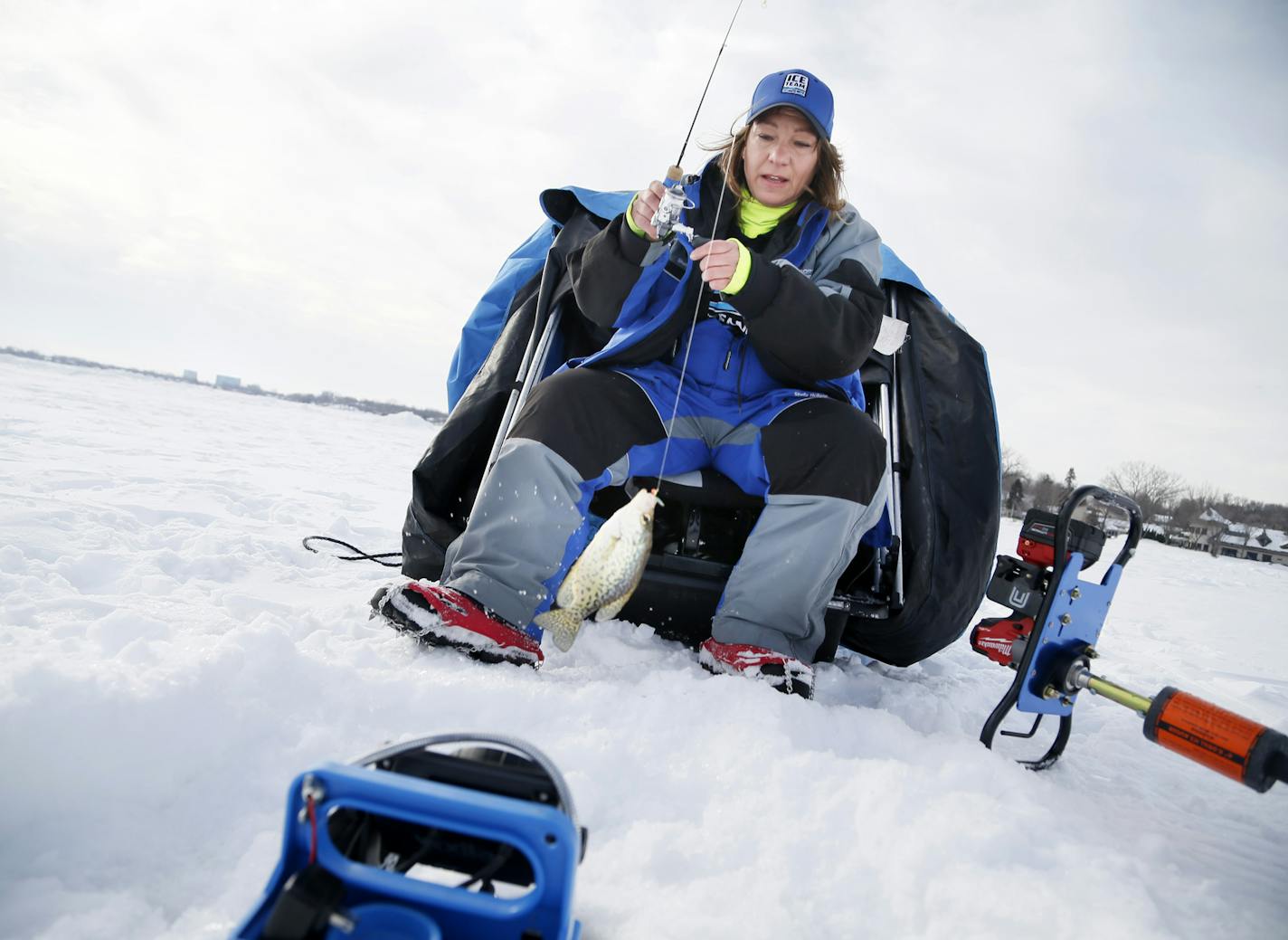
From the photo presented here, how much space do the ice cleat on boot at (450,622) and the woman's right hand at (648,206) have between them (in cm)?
134

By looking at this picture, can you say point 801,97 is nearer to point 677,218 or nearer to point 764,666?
point 677,218

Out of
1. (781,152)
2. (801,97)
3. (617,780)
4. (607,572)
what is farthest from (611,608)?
(801,97)

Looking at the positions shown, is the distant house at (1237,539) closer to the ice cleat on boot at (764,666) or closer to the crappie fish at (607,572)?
the ice cleat on boot at (764,666)

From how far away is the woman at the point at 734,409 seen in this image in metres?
2.27

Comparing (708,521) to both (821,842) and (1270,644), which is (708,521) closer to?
(821,842)

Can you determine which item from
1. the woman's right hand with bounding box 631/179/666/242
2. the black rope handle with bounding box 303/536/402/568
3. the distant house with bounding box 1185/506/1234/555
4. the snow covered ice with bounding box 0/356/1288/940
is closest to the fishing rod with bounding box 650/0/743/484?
the woman's right hand with bounding box 631/179/666/242

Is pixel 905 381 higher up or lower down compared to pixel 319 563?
higher up

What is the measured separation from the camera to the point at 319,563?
3.41m

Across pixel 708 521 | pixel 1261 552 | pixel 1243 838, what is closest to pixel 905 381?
pixel 708 521

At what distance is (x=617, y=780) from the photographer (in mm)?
1569

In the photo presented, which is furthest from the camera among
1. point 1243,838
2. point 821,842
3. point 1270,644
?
point 1270,644

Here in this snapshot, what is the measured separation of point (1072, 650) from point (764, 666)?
845 millimetres

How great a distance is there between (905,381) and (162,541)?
3.44m

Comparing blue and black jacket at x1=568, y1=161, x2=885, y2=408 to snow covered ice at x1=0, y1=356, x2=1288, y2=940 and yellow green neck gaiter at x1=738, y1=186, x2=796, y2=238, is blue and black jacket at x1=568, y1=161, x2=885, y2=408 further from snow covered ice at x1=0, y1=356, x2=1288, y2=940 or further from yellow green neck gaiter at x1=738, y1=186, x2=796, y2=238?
snow covered ice at x1=0, y1=356, x2=1288, y2=940
